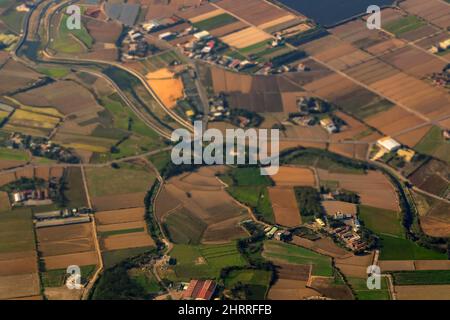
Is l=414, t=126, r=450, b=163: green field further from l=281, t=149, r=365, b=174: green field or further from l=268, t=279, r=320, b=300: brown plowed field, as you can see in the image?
l=268, t=279, r=320, b=300: brown plowed field

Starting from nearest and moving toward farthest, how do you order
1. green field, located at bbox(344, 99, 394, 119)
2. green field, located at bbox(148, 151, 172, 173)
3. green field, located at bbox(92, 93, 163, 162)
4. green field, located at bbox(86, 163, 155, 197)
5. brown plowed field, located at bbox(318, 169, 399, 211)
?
brown plowed field, located at bbox(318, 169, 399, 211)
green field, located at bbox(86, 163, 155, 197)
green field, located at bbox(148, 151, 172, 173)
green field, located at bbox(92, 93, 163, 162)
green field, located at bbox(344, 99, 394, 119)

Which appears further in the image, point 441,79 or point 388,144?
point 441,79

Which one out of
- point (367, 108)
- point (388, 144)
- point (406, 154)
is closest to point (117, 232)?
point (388, 144)

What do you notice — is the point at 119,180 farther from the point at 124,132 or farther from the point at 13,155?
the point at 13,155

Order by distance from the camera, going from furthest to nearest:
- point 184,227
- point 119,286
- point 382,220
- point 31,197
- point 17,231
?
point 31,197
point 184,227
point 382,220
point 17,231
point 119,286

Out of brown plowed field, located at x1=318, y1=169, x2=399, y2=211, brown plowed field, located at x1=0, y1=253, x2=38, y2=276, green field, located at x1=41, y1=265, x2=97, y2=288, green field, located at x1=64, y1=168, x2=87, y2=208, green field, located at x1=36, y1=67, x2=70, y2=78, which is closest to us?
green field, located at x1=41, y1=265, x2=97, y2=288

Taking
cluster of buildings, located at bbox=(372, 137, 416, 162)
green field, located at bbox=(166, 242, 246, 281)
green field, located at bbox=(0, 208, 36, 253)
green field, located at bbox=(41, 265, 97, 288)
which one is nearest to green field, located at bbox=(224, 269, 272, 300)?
green field, located at bbox=(166, 242, 246, 281)
